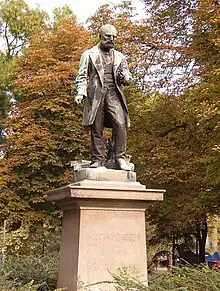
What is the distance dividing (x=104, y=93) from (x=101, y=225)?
1821mm

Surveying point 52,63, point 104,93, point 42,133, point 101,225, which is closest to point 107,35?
point 104,93

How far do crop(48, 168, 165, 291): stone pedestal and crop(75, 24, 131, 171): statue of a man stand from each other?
0.44 m

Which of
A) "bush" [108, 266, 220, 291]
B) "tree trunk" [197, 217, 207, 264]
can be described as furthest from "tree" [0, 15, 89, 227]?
"bush" [108, 266, 220, 291]

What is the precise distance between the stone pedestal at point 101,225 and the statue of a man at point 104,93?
0.44 m

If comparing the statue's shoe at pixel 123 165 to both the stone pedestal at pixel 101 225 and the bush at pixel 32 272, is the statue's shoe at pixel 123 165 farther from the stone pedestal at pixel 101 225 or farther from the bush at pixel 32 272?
the bush at pixel 32 272

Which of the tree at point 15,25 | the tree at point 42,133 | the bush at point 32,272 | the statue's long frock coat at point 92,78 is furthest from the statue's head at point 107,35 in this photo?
the tree at point 15,25

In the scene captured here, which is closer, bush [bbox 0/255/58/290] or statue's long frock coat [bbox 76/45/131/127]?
statue's long frock coat [bbox 76/45/131/127]

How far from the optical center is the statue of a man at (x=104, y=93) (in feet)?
24.3

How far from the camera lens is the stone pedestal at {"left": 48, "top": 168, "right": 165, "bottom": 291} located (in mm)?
6746

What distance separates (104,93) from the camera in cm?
746

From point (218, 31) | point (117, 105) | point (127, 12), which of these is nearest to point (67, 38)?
point (127, 12)

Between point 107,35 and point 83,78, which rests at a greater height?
point 107,35

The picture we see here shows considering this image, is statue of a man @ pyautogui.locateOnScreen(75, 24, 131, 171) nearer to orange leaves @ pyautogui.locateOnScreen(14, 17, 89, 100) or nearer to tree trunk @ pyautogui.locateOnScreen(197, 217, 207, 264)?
tree trunk @ pyautogui.locateOnScreen(197, 217, 207, 264)

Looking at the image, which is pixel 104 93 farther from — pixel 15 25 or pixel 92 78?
pixel 15 25
